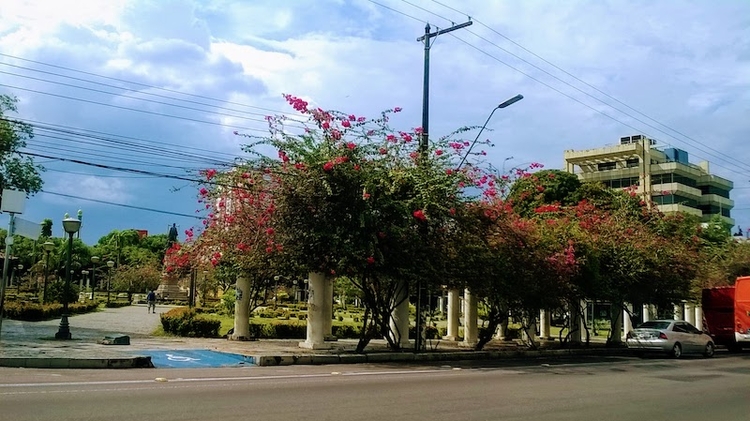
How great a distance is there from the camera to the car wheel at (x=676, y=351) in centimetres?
2419

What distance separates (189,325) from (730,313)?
2506 centimetres

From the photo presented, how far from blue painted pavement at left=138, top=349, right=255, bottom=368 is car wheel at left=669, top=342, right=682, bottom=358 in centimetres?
1627

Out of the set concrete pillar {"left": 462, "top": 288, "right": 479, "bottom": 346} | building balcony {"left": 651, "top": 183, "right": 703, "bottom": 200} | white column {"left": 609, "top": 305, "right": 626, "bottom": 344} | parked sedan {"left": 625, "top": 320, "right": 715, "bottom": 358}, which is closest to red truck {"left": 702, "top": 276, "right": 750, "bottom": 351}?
parked sedan {"left": 625, "top": 320, "right": 715, "bottom": 358}

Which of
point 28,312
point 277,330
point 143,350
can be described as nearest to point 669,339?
point 277,330

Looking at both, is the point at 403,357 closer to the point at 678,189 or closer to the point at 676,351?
the point at 676,351

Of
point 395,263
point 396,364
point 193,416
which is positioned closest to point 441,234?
point 395,263

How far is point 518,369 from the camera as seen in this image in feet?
58.2

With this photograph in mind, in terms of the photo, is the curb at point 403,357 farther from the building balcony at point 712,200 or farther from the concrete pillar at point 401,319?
the building balcony at point 712,200

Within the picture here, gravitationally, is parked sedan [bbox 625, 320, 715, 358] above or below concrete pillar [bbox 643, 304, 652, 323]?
below

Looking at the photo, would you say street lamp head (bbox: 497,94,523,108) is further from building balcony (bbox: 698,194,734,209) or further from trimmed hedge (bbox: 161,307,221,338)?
building balcony (bbox: 698,194,734,209)

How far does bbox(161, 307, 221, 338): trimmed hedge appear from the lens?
23312 mm

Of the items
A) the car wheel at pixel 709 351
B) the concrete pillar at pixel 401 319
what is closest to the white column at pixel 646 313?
the car wheel at pixel 709 351

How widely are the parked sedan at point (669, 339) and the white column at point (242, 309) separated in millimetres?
14653

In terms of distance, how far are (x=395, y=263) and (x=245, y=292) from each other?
246 inches
